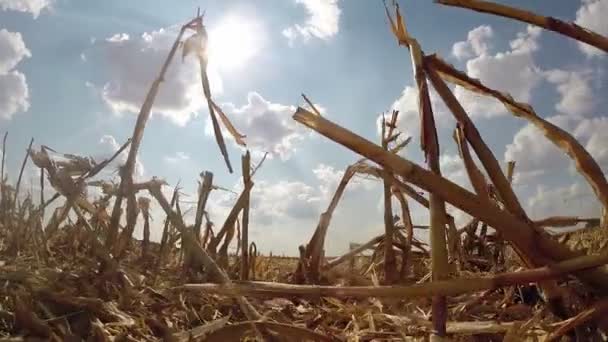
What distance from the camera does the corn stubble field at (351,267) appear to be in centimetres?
97

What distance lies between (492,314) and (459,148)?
60 centimetres

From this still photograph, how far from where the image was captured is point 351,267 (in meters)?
2.69

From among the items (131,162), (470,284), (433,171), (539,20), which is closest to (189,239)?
(131,162)

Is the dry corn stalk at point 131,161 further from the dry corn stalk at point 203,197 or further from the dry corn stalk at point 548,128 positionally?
the dry corn stalk at point 548,128

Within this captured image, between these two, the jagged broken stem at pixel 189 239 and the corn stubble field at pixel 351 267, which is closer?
the corn stubble field at pixel 351 267

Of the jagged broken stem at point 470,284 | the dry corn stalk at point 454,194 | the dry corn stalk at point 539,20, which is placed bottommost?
the jagged broken stem at point 470,284

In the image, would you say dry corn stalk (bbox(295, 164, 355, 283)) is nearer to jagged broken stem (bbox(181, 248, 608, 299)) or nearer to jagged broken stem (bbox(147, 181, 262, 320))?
jagged broken stem (bbox(147, 181, 262, 320))

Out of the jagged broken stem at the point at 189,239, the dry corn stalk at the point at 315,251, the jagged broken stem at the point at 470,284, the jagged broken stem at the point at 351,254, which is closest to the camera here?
the jagged broken stem at the point at 470,284

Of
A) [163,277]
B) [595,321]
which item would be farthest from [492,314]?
[163,277]

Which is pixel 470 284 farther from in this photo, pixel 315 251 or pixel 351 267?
pixel 351 267

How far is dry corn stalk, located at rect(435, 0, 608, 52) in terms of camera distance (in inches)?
40.7

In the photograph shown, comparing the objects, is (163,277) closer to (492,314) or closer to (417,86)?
(492,314)

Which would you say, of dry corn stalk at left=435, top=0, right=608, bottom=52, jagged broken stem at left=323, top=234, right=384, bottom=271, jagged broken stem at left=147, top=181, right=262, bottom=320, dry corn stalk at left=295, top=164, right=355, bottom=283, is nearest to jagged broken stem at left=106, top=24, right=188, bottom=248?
jagged broken stem at left=147, top=181, right=262, bottom=320

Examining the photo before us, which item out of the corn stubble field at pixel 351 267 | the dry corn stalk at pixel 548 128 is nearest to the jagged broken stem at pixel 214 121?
the corn stubble field at pixel 351 267
